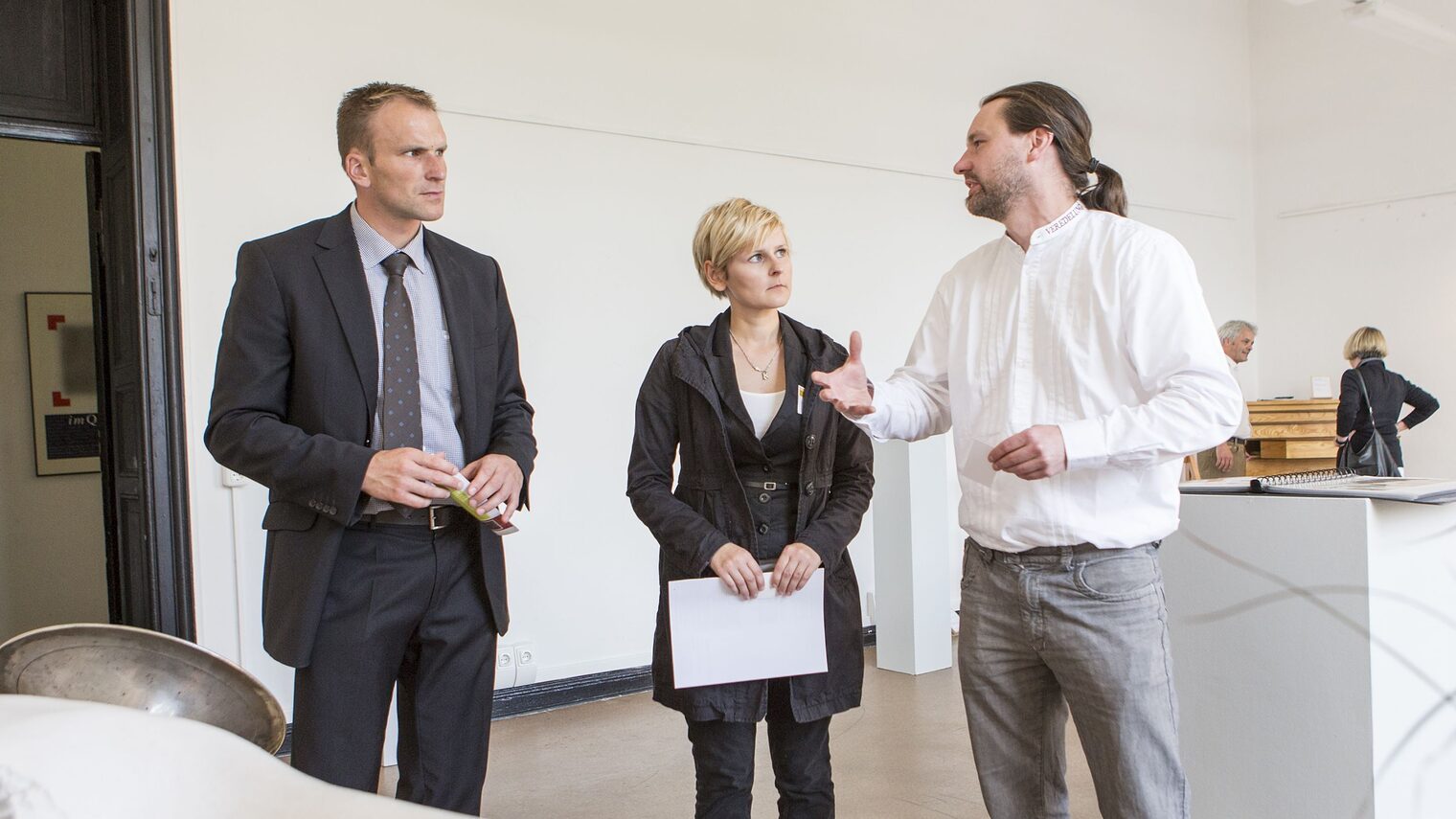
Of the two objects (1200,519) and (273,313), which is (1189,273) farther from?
(273,313)

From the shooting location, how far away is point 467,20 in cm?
443

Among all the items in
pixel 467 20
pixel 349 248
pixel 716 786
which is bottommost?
pixel 716 786

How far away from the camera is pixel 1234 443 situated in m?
8.01

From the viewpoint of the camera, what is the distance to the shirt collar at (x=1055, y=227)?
71.7 inches

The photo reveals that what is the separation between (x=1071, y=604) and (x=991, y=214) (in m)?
0.70

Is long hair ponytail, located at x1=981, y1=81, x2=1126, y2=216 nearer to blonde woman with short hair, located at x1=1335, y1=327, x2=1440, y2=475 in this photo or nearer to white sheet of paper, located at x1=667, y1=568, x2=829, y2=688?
white sheet of paper, located at x1=667, y1=568, x2=829, y2=688

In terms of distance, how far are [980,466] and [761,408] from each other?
1.58 feet

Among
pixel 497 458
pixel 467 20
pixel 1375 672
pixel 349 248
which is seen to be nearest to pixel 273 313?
pixel 349 248

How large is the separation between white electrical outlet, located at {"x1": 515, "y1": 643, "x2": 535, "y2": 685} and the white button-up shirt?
2983 mm

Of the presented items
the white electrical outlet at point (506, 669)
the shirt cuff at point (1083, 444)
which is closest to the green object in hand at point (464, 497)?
the shirt cuff at point (1083, 444)

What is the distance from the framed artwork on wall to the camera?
234 inches

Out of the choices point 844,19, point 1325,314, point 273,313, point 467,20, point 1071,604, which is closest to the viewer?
point 1071,604

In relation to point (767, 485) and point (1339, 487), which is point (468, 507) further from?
point (1339, 487)

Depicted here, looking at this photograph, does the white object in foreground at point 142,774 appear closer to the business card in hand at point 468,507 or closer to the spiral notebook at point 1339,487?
the business card in hand at point 468,507
